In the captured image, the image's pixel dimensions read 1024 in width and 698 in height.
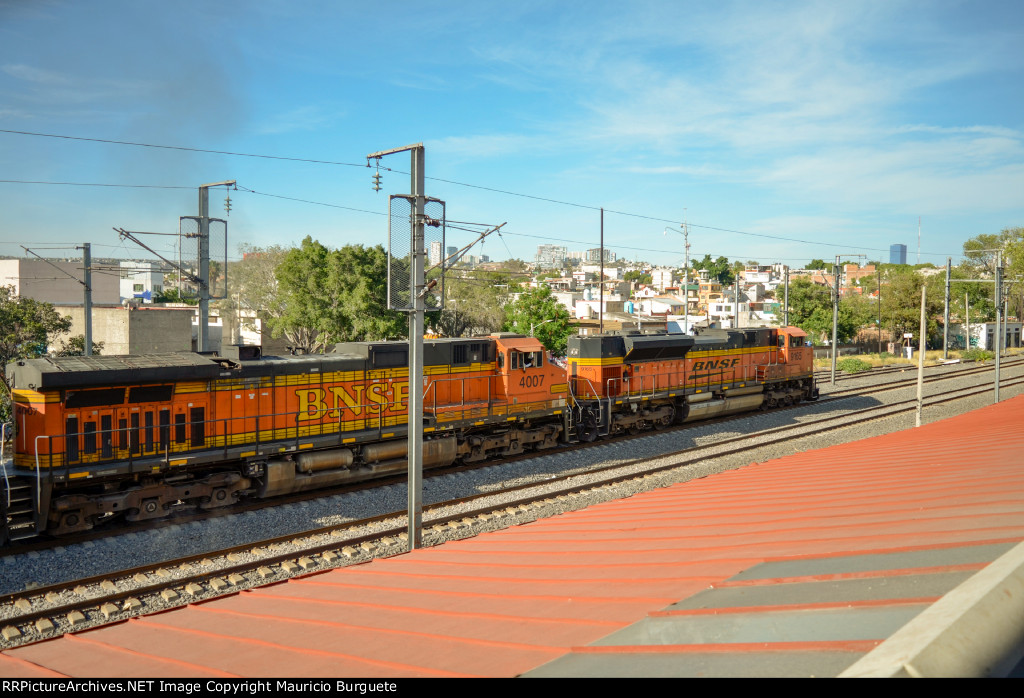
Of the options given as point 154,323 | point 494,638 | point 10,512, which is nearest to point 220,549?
point 10,512

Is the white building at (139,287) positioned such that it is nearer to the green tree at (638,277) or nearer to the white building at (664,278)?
the white building at (664,278)

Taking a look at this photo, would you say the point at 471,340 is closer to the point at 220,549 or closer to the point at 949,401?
the point at 220,549

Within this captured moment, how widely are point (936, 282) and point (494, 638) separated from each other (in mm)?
80373

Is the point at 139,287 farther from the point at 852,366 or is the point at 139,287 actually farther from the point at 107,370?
the point at 107,370

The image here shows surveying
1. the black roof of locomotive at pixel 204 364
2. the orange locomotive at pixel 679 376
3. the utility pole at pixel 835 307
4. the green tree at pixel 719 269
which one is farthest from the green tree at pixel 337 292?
the green tree at pixel 719 269

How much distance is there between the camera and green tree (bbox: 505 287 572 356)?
36.2 m

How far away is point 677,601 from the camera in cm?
407

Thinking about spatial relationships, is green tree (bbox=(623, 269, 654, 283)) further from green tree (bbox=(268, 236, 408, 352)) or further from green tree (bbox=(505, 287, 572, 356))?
green tree (bbox=(505, 287, 572, 356))

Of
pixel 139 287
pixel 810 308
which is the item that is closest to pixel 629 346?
pixel 810 308

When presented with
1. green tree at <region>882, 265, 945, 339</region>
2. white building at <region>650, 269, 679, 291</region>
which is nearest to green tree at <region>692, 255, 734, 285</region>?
white building at <region>650, 269, 679, 291</region>

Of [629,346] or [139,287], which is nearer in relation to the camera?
[629,346]

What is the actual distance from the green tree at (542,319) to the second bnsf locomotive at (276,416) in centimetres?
1160

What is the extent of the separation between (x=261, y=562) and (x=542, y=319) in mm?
25740

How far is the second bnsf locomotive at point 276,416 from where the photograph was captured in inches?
517
